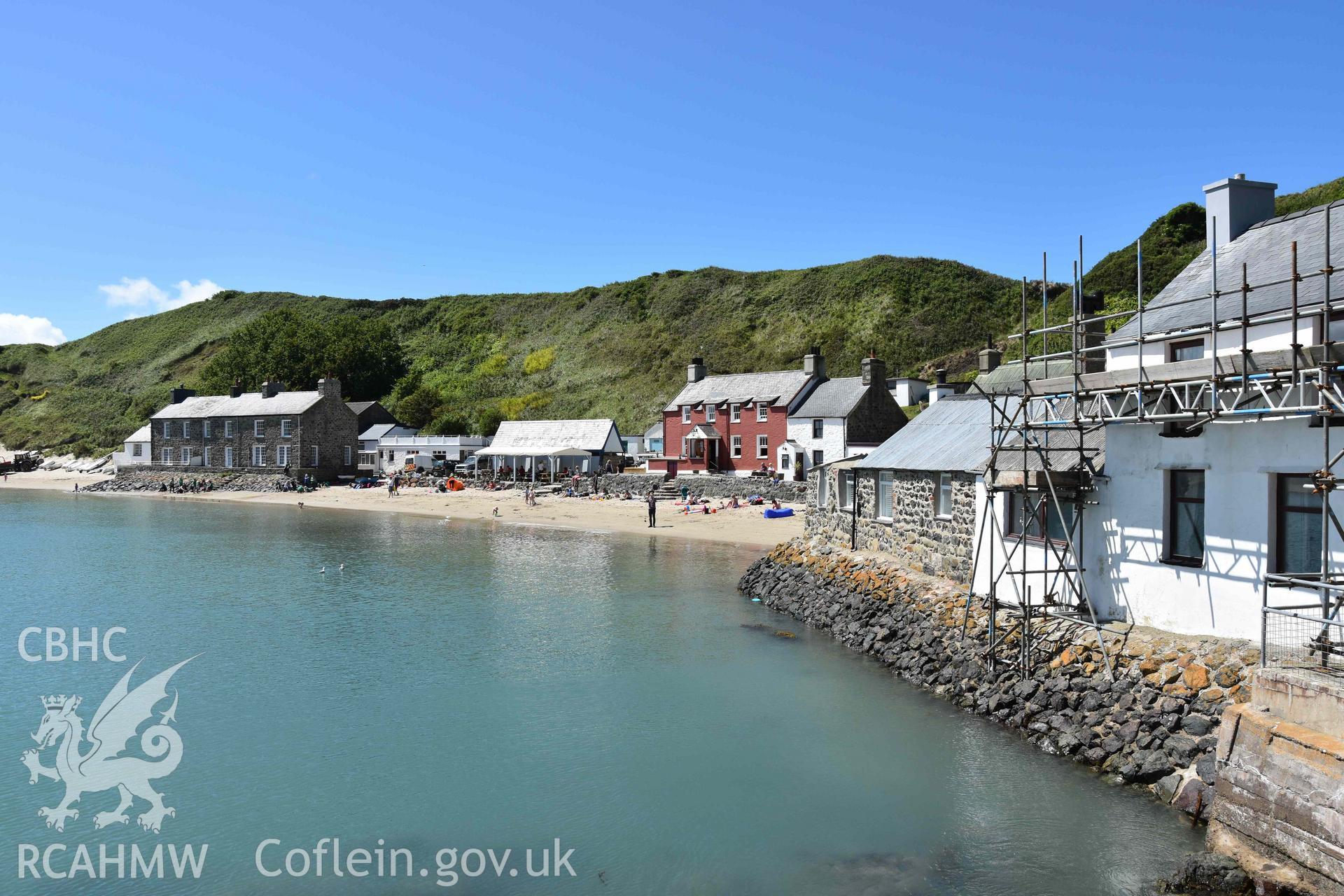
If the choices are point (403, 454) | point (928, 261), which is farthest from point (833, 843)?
point (928, 261)

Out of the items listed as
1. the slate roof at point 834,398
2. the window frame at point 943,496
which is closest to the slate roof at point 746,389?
the slate roof at point 834,398

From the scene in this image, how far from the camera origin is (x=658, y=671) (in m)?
21.3

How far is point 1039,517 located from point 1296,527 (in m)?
5.30

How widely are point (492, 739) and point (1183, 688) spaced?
11.9 metres

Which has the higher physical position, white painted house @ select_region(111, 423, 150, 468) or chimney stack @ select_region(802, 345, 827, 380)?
chimney stack @ select_region(802, 345, 827, 380)

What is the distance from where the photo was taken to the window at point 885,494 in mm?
25703

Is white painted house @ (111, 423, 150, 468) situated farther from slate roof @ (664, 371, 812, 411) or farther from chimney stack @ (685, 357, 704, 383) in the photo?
slate roof @ (664, 371, 812, 411)

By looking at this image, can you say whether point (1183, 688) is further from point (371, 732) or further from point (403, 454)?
point (403, 454)

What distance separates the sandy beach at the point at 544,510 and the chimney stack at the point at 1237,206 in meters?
25.1

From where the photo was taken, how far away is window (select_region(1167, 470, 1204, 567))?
50.0 feet

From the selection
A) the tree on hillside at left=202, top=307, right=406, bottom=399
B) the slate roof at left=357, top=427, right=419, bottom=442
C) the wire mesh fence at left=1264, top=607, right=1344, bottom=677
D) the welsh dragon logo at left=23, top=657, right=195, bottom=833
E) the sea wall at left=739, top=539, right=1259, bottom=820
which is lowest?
the welsh dragon logo at left=23, top=657, right=195, bottom=833

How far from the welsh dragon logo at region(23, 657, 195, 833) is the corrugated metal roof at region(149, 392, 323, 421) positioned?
6020 cm

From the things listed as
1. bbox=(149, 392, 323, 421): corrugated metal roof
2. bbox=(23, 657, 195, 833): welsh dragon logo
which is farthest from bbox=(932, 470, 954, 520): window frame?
bbox=(149, 392, 323, 421): corrugated metal roof

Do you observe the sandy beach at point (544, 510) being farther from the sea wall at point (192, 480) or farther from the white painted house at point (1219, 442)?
the white painted house at point (1219, 442)
